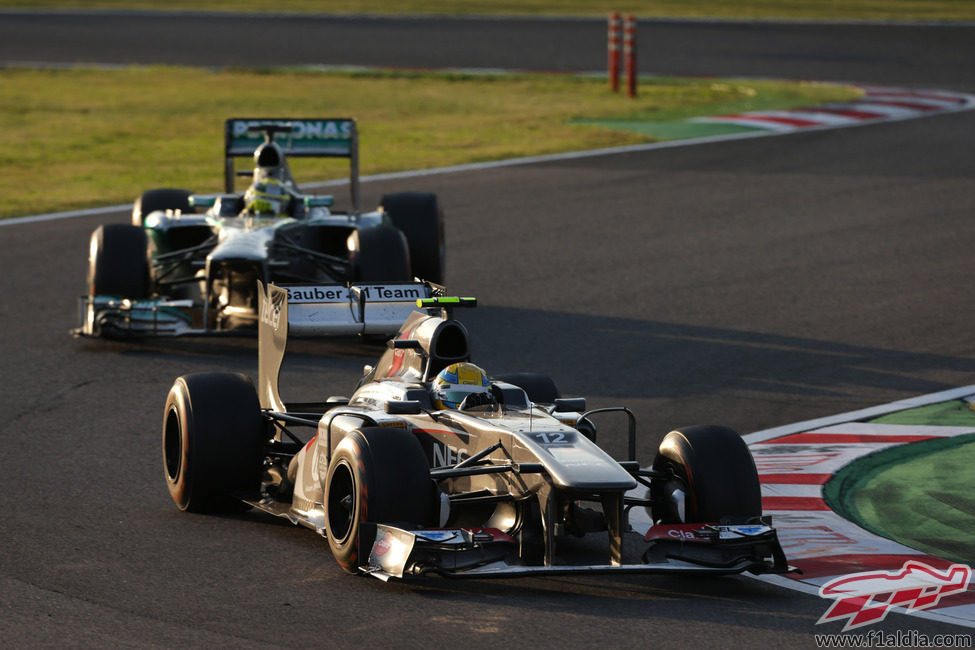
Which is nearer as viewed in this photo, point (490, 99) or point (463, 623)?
point (463, 623)

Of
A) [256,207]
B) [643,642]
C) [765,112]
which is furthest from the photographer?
[765,112]

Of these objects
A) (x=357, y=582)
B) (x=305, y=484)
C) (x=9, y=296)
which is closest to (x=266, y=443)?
(x=305, y=484)

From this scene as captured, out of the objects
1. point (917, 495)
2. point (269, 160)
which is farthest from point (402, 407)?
point (269, 160)

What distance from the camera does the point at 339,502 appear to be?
7449 millimetres

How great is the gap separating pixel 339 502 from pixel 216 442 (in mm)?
1104

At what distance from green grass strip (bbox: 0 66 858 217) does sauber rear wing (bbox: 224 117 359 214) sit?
534 cm

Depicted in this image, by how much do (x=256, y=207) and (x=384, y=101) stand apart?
55.8ft

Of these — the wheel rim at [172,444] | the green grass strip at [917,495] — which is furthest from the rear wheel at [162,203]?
the green grass strip at [917,495]

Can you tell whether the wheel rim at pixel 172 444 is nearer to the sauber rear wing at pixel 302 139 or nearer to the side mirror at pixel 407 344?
the side mirror at pixel 407 344

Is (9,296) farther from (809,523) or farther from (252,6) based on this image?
(252,6)

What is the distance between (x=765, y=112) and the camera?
87.5ft

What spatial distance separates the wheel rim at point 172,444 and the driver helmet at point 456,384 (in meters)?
1.52

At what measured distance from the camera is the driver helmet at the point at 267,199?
13.8 m

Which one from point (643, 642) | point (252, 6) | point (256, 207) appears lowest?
point (643, 642)
